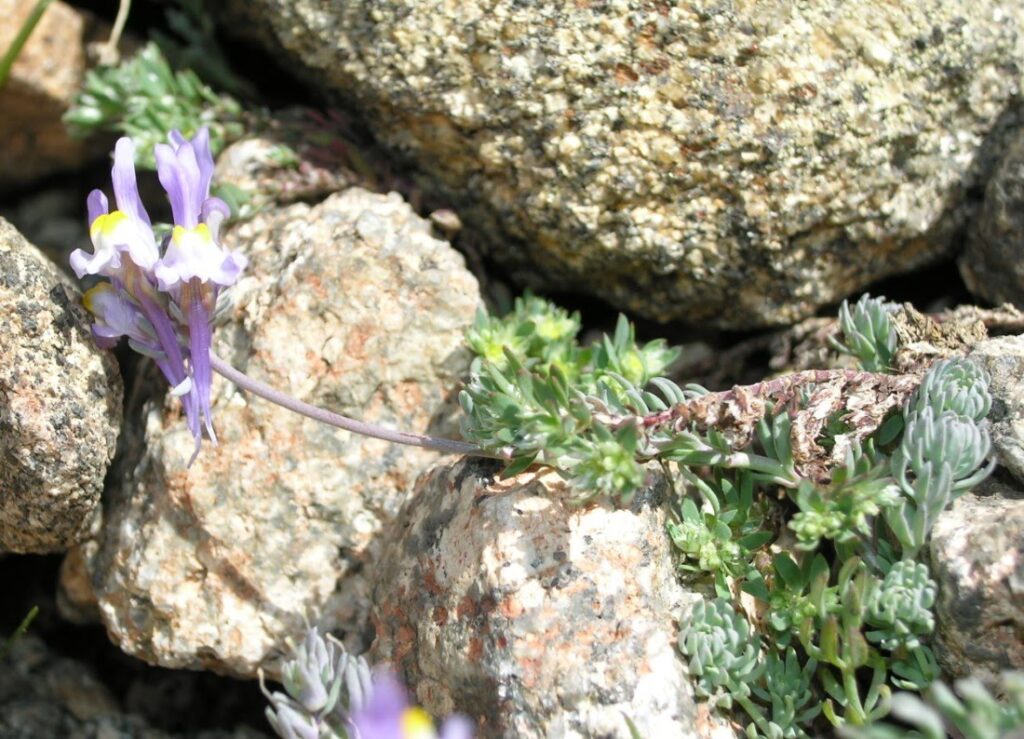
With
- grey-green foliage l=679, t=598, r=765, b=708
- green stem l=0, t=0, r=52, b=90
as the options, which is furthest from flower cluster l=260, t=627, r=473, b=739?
green stem l=0, t=0, r=52, b=90

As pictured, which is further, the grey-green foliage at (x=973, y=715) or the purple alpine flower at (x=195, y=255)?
the purple alpine flower at (x=195, y=255)

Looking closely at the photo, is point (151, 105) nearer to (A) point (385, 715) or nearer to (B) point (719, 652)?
(A) point (385, 715)

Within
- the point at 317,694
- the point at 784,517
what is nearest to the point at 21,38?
the point at 317,694

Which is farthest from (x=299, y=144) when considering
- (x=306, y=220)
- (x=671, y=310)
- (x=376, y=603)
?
(x=376, y=603)

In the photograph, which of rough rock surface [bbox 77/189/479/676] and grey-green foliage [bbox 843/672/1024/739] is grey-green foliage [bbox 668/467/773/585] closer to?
grey-green foliage [bbox 843/672/1024/739]

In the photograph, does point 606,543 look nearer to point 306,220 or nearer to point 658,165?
point 658,165

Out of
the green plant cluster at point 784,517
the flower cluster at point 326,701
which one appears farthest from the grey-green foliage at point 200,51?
the flower cluster at point 326,701

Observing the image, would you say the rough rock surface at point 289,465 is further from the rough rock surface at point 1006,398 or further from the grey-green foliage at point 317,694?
the rough rock surface at point 1006,398
